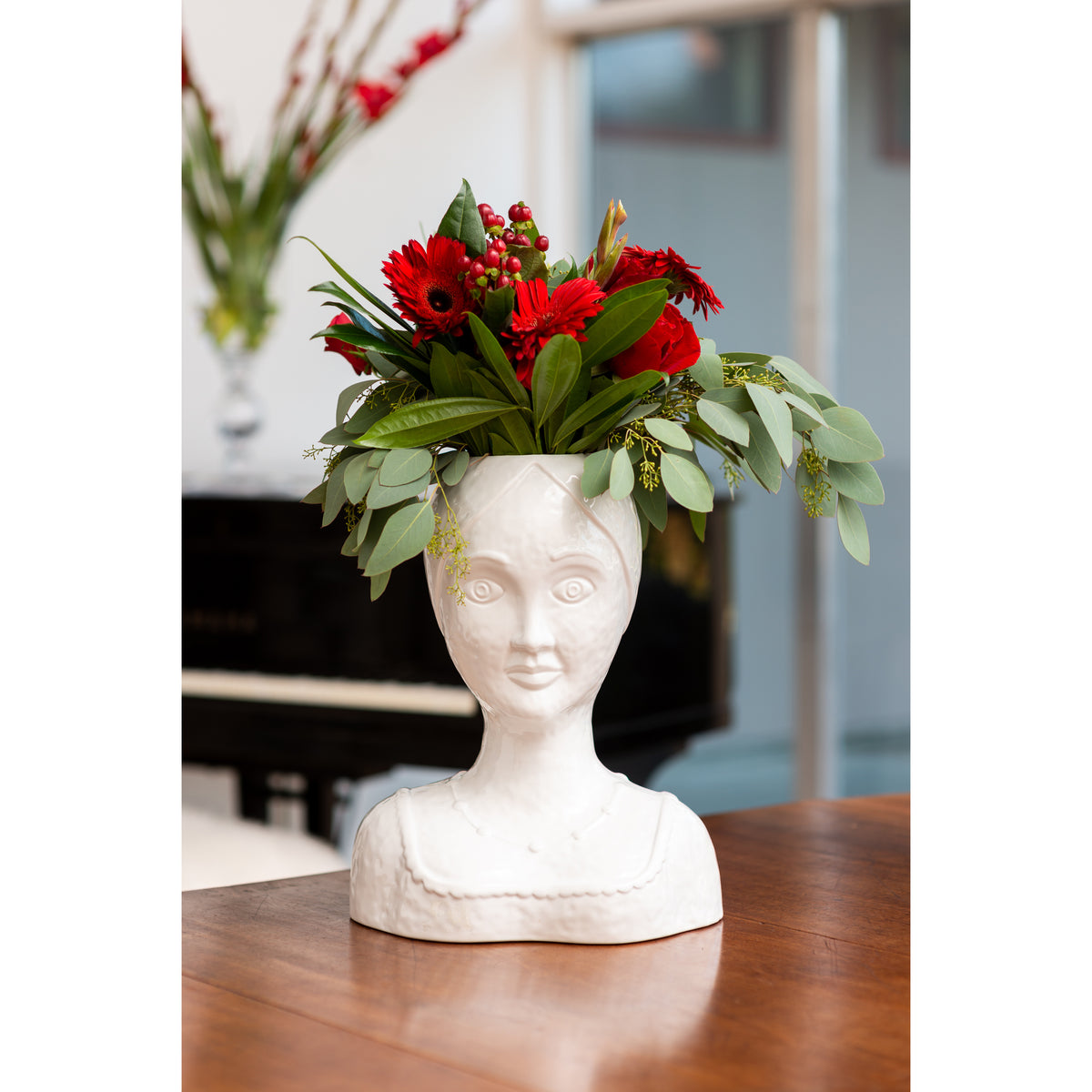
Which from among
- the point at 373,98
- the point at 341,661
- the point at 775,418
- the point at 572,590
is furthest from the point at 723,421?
the point at 373,98

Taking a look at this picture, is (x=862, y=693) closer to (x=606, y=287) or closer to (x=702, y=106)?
(x=702, y=106)

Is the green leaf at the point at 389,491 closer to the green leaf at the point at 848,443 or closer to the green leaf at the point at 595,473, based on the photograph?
the green leaf at the point at 595,473

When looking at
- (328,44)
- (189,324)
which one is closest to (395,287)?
(189,324)

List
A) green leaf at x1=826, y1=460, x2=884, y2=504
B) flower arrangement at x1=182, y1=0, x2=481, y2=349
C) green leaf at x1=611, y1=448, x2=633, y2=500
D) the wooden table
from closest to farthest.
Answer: the wooden table
green leaf at x1=611, y1=448, x2=633, y2=500
green leaf at x1=826, y1=460, x2=884, y2=504
flower arrangement at x1=182, y1=0, x2=481, y2=349

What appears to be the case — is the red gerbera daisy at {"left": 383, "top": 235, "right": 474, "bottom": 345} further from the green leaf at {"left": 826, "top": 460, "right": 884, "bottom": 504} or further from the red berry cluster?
the green leaf at {"left": 826, "top": 460, "right": 884, "bottom": 504}

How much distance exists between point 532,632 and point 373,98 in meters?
2.69

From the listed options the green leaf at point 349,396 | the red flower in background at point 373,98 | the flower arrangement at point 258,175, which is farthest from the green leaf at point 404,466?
the red flower in background at point 373,98

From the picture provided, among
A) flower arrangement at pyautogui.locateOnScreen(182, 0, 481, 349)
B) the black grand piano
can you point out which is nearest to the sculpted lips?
the black grand piano

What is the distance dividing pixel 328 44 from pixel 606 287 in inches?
103

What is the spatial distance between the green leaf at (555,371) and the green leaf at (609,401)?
0.06ft

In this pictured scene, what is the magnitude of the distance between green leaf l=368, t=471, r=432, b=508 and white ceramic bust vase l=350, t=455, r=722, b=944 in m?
0.04

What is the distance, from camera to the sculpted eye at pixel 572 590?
83 cm

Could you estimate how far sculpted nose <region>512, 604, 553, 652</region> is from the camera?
0.82 metres

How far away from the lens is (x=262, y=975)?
2.65 ft
